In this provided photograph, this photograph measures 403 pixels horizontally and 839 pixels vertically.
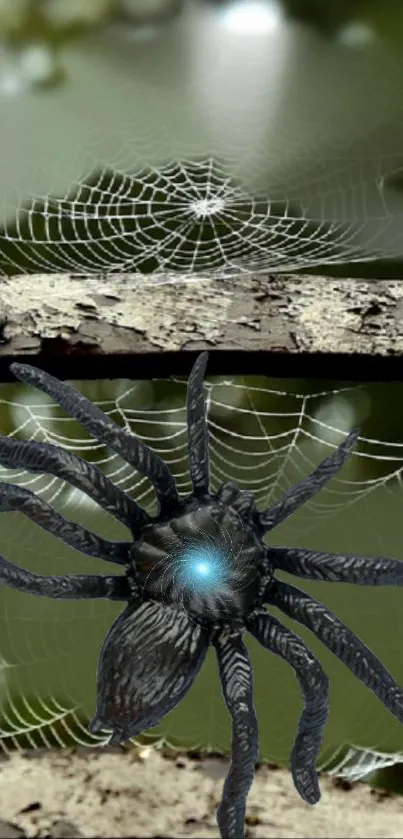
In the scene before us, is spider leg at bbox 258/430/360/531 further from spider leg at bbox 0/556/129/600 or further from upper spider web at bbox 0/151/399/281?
upper spider web at bbox 0/151/399/281

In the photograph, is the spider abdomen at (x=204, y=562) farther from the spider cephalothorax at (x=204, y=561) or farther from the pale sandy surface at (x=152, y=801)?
the pale sandy surface at (x=152, y=801)

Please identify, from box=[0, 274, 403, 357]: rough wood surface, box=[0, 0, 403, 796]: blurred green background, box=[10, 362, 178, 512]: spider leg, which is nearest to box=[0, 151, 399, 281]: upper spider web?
box=[0, 0, 403, 796]: blurred green background

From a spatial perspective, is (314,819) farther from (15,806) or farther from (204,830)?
(15,806)

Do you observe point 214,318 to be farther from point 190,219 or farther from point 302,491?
point 190,219

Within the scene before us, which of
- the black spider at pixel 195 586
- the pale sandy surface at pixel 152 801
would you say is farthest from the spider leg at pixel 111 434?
the pale sandy surface at pixel 152 801

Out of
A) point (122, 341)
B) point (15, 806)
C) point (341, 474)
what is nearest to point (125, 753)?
point (15, 806)
